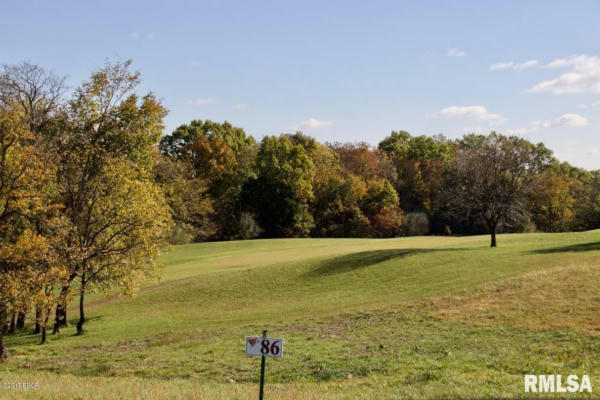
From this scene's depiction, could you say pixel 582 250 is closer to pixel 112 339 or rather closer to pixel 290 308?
pixel 290 308

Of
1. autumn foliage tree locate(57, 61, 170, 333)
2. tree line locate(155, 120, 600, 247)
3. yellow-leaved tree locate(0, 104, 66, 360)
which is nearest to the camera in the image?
yellow-leaved tree locate(0, 104, 66, 360)

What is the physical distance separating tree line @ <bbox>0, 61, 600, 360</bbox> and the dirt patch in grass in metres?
13.6

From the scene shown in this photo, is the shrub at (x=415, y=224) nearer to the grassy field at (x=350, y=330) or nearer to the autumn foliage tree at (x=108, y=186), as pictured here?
the grassy field at (x=350, y=330)

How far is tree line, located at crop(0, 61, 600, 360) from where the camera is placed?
2144cm

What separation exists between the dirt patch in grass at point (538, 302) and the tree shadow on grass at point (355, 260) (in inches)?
440

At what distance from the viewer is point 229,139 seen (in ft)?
289

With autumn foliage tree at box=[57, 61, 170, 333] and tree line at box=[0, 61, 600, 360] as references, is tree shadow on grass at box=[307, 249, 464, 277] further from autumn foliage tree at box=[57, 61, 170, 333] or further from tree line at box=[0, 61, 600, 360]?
autumn foliage tree at box=[57, 61, 170, 333]

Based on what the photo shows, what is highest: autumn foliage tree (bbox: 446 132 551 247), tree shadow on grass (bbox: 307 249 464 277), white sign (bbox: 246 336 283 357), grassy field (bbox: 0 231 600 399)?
autumn foliage tree (bbox: 446 132 551 247)

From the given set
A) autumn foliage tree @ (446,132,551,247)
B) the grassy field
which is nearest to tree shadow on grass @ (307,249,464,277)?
the grassy field

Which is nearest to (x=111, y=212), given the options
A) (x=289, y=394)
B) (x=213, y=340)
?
(x=213, y=340)

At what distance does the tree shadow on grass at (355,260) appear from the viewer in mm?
35594

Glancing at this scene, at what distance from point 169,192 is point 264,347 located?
2271 inches

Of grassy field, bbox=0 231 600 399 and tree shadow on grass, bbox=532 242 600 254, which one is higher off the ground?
tree shadow on grass, bbox=532 242 600 254

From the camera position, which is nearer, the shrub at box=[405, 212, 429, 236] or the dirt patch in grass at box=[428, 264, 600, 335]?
the dirt patch in grass at box=[428, 264, 600, 335]
